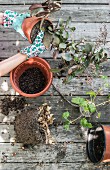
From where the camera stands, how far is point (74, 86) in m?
2.32

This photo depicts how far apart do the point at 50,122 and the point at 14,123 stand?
244 millimetres

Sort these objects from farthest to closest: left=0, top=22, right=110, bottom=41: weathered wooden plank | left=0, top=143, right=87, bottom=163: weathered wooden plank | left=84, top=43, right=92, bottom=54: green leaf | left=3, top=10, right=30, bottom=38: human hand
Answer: left=0, top=22, right=110, bottom=41: weathered wooden plank → left=0, top=143, right=87, bottom=163: weathered wooden plank → left=3, top=10, right=30, bottom=38: human hand → left=84, top=43, right=92, bottom=54: green leaf

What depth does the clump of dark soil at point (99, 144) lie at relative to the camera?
213cm

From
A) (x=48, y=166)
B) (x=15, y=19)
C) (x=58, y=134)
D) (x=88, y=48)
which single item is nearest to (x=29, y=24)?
(x=15, y=19)

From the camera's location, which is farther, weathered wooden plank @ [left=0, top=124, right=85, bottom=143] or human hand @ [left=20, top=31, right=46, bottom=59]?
weathered wooden plank @ [left=0, top=124, right=85, bottom=143]

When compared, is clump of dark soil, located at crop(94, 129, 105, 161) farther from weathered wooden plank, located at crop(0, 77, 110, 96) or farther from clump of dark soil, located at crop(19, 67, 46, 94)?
clump of dark soil, located at crop(19, 67, 46, 94)

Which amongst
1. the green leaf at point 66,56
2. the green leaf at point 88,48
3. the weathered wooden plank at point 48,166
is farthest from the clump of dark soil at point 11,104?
the green leaf at point 88,48

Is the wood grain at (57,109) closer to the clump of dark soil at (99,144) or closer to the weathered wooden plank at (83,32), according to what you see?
the clump of dark soil at (99,144)

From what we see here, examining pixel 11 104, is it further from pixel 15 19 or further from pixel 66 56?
pixel 66 56

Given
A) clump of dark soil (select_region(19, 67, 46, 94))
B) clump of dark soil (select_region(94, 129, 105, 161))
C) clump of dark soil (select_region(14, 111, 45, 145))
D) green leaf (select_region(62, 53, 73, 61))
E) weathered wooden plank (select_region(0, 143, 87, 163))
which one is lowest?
weathered wooden plank (select_region(0, 143, 87, 163))

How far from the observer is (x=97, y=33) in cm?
242

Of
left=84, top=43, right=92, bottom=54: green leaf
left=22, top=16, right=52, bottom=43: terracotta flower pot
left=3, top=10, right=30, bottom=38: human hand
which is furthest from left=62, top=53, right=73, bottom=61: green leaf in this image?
left=3, top=10, right=30, bottom=38: human hand

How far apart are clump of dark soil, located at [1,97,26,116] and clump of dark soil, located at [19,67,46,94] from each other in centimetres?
12

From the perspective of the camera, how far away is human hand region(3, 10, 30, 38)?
1962 millimetres
